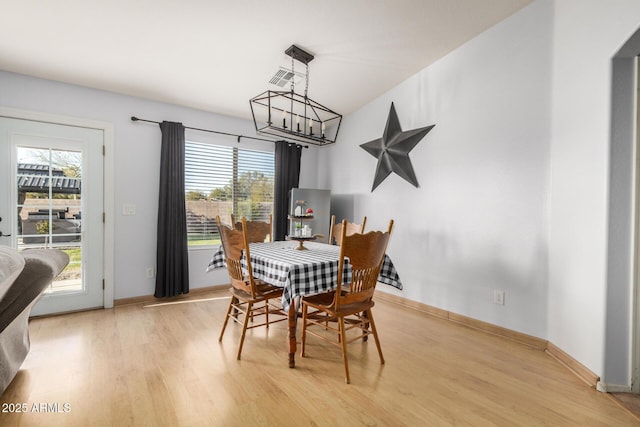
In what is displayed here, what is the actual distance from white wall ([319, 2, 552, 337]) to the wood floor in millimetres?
478

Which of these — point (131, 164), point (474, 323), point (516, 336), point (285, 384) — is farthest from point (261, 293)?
point (131, 164)

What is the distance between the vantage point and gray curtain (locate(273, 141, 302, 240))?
15.2 ft

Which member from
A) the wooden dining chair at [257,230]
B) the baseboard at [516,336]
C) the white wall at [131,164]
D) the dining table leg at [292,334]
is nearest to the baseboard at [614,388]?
the baseboard at [516,336]

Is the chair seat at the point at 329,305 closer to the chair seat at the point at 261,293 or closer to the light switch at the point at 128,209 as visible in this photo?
the chair seat at the point at 261,293

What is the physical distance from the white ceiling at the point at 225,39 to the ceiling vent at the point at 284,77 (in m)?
0.07

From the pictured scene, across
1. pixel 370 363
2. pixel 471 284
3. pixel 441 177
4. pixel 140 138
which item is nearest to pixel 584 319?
pixel 471 284

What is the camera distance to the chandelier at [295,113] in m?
2.47

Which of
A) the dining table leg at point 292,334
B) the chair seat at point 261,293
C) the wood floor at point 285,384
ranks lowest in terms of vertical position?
the wood floor at point 285,384

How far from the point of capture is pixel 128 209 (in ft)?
11.8

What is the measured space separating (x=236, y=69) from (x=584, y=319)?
140 inches

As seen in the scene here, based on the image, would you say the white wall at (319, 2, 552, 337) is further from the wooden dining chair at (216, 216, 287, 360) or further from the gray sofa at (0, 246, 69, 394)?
the gray sofa at (0, 246, 69, 394)

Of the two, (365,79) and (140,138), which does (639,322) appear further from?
(140,138)

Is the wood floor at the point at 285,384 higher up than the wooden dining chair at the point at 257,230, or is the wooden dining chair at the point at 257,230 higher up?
the wooden dining chair at the point at 257,230

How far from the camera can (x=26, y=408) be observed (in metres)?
1.63
